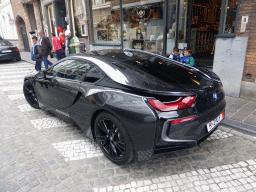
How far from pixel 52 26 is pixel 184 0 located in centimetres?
1153

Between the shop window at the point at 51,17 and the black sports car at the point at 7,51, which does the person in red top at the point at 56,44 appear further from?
the shop window at the point at 51,17

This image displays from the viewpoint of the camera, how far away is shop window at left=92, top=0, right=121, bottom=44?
30.9 ft

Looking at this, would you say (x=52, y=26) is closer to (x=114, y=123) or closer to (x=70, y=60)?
(x=70, y=60)

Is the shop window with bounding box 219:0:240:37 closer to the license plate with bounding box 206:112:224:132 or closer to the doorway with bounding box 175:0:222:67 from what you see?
the doorway with bounding box 175:0:222:67

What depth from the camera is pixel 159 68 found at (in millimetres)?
2791

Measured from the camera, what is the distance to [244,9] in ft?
15.3

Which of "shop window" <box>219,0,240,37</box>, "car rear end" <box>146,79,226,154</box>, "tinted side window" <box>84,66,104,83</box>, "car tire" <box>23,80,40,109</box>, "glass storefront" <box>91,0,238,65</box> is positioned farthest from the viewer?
"glass storefront" <box>91,0,238,65</box>

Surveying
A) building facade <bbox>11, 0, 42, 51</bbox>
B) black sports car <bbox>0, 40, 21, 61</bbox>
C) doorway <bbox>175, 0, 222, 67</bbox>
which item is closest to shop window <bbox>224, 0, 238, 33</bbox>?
doorway <bbox>175, 0, 222, 67</bbox>

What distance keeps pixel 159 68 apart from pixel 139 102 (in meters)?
0.82

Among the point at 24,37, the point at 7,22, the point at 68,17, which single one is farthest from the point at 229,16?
the point at 7,22

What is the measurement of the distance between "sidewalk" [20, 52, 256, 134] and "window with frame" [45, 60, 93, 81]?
2.82m

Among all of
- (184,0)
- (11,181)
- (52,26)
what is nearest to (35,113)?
(11,181)

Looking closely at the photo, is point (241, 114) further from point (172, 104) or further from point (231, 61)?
point (172, 104)

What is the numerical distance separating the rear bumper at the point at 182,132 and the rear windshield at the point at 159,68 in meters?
0.40
